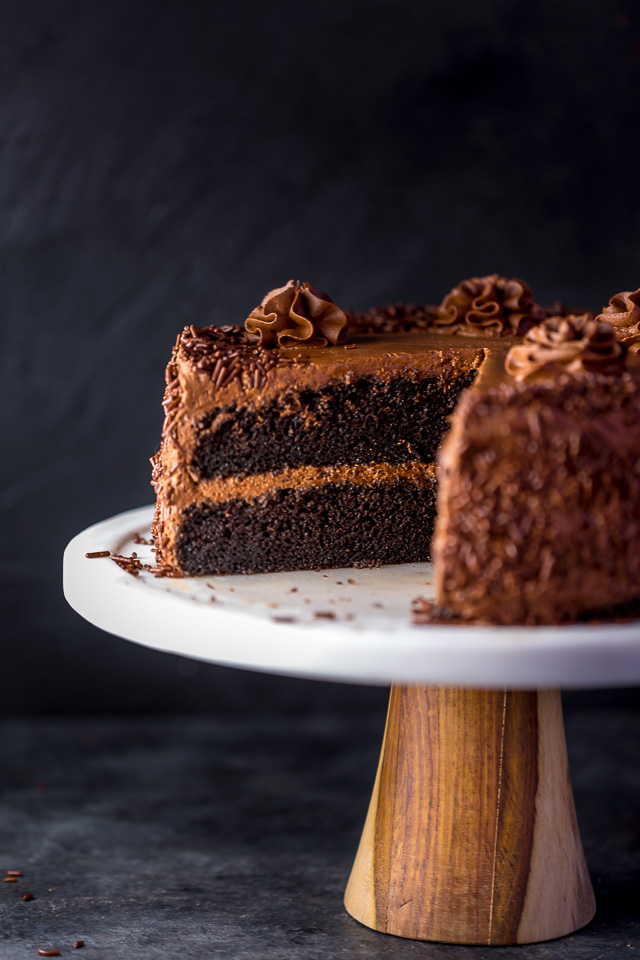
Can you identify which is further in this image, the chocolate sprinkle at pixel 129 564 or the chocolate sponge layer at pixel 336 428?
the chocolate sponge layer at pixel 336 428

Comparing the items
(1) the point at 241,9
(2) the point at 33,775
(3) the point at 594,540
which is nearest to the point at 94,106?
(1) the point at 241,9

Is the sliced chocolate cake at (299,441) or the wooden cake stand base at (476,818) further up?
the sliced chocolate cake at (299,441)

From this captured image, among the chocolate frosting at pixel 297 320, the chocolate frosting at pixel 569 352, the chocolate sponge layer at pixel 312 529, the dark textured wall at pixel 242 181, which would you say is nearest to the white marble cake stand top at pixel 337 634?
the chocolate sponge layer at pixel 312 529

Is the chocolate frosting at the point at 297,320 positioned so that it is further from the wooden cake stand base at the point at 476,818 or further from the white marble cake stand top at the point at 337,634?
the wooden cake stand base at the point at 476,818

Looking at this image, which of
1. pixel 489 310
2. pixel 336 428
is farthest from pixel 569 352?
pixel 489 310

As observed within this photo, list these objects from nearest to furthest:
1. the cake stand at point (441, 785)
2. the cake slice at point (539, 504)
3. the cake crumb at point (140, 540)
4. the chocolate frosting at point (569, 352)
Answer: the cake slice at point (539, 504) < the chocolate frosting at point (569, 352) < the cake stand at point (441, 785) < the cake crumb at point (140, 540)

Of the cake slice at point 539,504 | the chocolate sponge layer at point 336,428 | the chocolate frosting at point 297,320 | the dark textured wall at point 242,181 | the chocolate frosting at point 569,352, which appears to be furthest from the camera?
the dark textured wall at point 242,181

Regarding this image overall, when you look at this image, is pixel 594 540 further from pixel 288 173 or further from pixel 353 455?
pixel 288 173

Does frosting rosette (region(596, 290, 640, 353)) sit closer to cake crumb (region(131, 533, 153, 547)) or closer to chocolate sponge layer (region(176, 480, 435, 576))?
chocolate sponge layer (region(176, 480, 435, 576))
